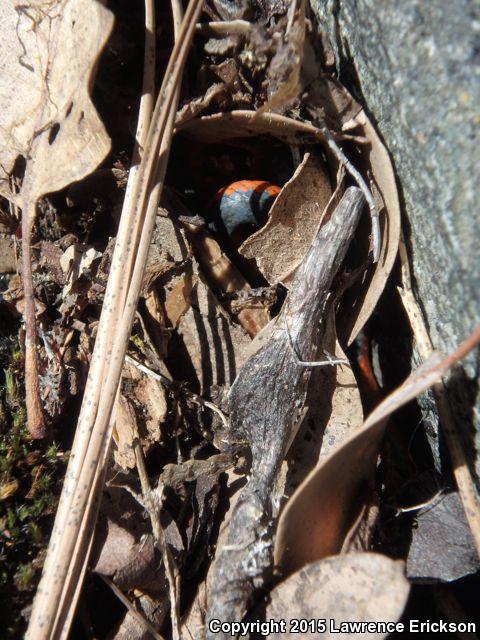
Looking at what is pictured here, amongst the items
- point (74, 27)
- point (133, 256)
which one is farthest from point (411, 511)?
point (74, 27)

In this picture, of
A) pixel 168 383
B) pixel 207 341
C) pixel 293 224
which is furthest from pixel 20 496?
pixel 293 224

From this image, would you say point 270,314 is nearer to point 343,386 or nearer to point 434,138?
point 343,386

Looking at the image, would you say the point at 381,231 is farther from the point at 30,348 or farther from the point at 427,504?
the point at 30,348

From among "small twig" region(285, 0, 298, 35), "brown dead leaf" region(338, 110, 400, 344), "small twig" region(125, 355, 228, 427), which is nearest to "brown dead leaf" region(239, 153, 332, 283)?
"brown dead leaf" region(338, 110, 400, 344)

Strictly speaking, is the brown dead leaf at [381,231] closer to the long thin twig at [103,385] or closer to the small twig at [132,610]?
the long thin twig at [103,385]

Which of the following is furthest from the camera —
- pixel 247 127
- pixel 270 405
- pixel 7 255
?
pixel 7 255

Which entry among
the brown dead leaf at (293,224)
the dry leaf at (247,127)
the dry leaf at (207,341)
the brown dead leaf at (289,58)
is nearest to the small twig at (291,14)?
the brown dead leaf at (289,58)
